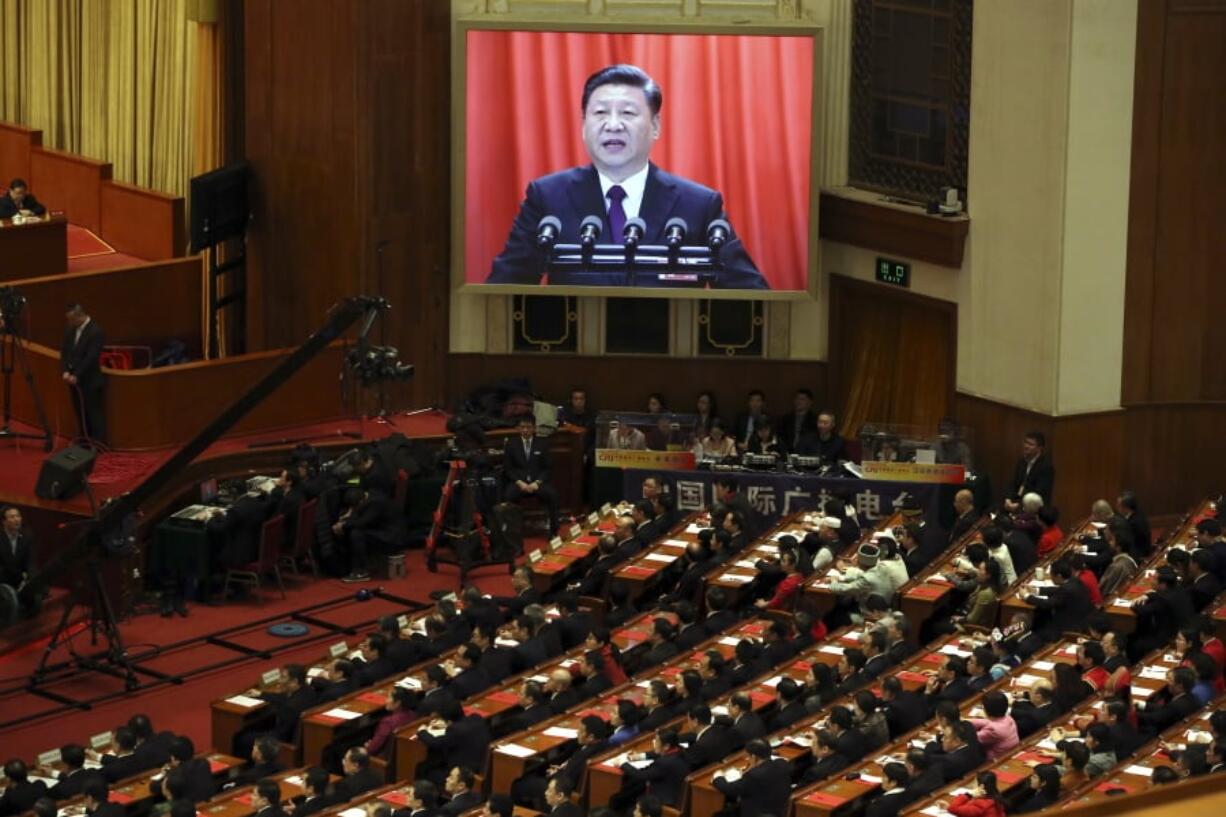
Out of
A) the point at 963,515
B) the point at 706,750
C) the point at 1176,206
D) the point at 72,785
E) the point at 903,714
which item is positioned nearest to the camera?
the point at 72,785

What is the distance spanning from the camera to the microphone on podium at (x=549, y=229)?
2427 cm

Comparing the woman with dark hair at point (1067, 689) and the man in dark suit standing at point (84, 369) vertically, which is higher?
the man in dark suit standing at point (84, 369)

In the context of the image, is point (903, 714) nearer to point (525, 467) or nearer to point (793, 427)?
point (525, 467)

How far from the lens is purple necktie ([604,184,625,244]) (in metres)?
24.1

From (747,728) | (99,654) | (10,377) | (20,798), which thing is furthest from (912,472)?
(20,798)

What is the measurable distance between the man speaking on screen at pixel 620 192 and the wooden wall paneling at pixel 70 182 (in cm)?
582

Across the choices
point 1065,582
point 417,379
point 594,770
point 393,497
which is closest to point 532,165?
point 417,379

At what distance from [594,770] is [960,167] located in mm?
10283

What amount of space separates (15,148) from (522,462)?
940 centimetres

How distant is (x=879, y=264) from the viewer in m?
24.1

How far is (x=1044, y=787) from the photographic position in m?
14.0

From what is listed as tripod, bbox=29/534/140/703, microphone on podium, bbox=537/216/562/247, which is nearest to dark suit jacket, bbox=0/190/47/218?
microphone on podium, bbox=537/216/562/247

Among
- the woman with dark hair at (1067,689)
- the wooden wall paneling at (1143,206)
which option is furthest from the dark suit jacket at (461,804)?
the wooden wall paneling at (1143,206)

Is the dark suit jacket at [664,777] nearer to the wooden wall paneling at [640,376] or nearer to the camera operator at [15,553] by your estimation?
the camera operator at [15,553]
